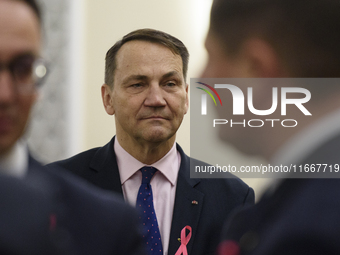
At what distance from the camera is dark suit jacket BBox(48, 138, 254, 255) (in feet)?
4.61

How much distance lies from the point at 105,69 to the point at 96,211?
110 centimetres

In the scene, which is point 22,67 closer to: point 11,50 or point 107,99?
point 11,50

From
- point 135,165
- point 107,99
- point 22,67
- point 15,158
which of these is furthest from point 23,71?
point 135,165

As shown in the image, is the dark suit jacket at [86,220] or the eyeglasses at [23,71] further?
the eyeglasses at [23,71]

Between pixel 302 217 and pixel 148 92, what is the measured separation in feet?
3.73

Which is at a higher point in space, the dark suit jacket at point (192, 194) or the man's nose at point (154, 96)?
the man's nose at point (154, 96)

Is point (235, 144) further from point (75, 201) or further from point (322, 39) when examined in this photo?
point (75, 201)

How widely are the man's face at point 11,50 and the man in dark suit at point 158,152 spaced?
427 millimetres

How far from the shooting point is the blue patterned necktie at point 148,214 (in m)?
1.36

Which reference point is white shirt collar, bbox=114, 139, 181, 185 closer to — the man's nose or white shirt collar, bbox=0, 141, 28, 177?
the man's nose

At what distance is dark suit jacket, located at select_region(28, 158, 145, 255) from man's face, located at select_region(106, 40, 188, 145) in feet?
3.08

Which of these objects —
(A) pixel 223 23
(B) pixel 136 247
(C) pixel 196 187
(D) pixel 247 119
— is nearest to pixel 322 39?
(A) pixel 223 23

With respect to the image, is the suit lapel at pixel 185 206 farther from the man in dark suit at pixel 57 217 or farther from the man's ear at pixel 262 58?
the man in dark suit at pixel 57 217

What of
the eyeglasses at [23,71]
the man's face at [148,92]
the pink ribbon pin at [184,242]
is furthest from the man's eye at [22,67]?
the pink ribbon pin at [184,242]
